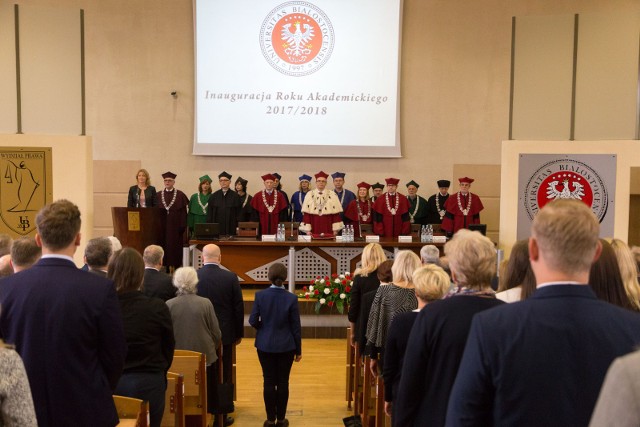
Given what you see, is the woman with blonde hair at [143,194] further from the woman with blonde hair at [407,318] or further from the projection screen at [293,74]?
the woman with blonde hair at [407,318]

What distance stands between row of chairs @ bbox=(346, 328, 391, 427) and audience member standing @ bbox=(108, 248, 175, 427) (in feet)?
4.39

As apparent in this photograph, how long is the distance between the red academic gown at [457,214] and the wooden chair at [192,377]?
745 cm

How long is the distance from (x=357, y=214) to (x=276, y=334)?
6.13 m

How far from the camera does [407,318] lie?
9.07ft

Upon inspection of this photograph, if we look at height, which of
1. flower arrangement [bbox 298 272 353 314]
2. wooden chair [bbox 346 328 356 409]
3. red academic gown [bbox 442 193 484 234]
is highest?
red academic gown [bbox 442 193 484 234]

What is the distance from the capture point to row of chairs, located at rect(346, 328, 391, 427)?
3.75 meters

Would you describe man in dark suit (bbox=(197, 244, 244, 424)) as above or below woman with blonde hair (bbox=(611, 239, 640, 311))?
below

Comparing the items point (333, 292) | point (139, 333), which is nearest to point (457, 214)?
point (333, 292)

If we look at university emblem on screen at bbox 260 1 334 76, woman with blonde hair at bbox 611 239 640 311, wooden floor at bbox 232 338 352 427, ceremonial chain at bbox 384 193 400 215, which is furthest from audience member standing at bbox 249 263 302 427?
university emblem on screen at bbox 260 1 334 76

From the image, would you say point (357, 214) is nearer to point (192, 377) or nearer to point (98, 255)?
point (192, 377)

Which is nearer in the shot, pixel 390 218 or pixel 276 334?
pixel 276 334

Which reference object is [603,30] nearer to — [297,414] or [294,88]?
[294,88]

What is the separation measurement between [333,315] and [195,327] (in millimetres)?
3950

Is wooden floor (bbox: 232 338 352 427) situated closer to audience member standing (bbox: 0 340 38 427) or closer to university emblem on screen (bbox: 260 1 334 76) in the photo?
audience member standing (bbox: 0 340 38 427)
